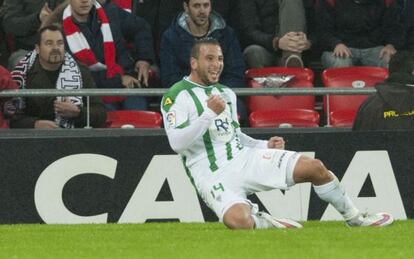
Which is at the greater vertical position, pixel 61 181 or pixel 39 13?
pixel 39 13

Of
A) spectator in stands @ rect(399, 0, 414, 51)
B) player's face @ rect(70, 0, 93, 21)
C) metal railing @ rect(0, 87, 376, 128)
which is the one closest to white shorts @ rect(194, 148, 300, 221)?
metal railing @ rect(0, 87, 376, 128)

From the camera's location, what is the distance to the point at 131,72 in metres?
13.9

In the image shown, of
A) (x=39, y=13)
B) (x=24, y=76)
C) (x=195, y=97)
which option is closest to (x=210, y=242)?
(x=195, y=97)

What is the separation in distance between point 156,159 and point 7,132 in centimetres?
140

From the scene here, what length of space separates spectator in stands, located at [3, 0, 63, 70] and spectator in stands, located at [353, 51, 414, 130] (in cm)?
360

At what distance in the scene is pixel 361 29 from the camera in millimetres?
14383

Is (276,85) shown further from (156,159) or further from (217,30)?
(156,159)

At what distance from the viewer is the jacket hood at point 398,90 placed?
1208 cm

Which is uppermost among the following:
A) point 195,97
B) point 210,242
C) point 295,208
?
point 195,97

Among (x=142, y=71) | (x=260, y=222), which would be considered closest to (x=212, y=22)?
(x=142, y=71)

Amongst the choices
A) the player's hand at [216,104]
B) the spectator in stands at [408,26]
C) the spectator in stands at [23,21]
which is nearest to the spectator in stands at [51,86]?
the spectator in stands at [23,21]

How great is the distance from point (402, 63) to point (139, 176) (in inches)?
104

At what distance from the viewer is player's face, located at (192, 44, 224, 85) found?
10680 mm

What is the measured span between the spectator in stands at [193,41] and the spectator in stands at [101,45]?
0.27 m
